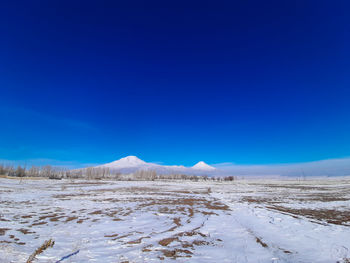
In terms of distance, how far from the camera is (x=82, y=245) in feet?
20.7

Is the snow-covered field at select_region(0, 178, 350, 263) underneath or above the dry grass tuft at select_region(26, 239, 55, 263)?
underneath

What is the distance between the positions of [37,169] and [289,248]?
15152cm

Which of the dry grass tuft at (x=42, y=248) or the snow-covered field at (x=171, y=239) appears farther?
the snow-covered field at (x=171, y=239)

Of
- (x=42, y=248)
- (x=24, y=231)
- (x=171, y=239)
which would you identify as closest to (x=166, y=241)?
(x=171, y=239)

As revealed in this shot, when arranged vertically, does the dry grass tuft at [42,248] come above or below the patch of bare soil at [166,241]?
above

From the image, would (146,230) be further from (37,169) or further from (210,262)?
(37,169)

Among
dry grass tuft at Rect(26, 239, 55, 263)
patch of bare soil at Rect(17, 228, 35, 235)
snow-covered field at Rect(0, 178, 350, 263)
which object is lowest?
snow-covered field at Rect(0, 178, 350, 263)

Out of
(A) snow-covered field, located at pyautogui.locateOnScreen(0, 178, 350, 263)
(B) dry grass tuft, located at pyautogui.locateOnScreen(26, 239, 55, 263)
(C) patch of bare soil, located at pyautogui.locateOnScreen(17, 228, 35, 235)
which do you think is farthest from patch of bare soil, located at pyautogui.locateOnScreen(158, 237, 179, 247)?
(C) patch of bare soil, located at pyautogui.locateOnScreen(17, 228, 35, 235)

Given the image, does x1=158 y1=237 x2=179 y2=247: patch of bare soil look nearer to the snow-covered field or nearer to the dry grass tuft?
the snow-covered field

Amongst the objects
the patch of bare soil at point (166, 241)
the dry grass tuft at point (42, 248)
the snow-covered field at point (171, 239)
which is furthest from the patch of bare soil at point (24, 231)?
the patch of bare soil at point (166, 241)

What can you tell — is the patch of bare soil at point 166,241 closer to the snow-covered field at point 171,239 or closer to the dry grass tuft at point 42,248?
the snow-covered field at point 171,239

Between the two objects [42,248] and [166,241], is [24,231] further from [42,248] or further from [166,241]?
[166,241]

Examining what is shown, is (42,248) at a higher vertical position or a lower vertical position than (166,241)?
higher

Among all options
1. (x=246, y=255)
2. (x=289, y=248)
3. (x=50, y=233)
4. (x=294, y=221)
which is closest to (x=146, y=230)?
(x=50, y=233)
